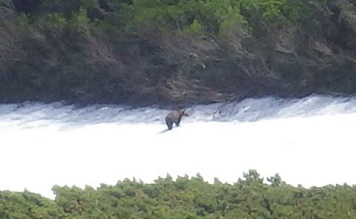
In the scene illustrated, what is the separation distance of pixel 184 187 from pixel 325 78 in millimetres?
7145

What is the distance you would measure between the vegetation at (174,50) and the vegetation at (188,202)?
7.08 meters

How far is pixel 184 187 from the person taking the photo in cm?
784

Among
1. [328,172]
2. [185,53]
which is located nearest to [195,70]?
[185,53]

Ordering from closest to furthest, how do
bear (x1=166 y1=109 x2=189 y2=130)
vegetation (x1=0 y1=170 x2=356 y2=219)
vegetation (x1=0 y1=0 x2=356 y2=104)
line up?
vegetation (x1=0 y1=170 x2=356 y2=219) → bear (x1=166 y1=109 x2=189 y2=130) → vegetation (x1=0 y1=0 x2=356 y2=104)

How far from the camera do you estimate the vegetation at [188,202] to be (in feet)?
22.5

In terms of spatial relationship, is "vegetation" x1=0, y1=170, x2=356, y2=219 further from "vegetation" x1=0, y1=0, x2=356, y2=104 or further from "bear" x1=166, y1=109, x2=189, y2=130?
"vegetation" x1=0, y1=0, x2=356, y2=104

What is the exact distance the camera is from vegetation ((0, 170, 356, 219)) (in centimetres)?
686

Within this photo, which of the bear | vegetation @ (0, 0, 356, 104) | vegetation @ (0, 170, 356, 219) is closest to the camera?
vegetation @ (0, 170, 356, 219)

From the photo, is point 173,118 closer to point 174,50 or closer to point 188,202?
point 174,50

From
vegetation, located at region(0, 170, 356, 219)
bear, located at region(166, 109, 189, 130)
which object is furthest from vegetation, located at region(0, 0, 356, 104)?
vegetation, located at region(0, 170, 356, 219)

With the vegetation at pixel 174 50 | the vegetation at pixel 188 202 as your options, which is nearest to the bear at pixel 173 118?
the vegetation at pixel 174 50

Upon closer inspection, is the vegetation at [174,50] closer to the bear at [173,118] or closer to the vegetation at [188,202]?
the bear at [173,118]

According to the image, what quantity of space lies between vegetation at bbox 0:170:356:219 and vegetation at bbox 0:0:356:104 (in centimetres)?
708

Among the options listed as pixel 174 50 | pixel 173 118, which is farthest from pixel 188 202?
pixel 174 50
